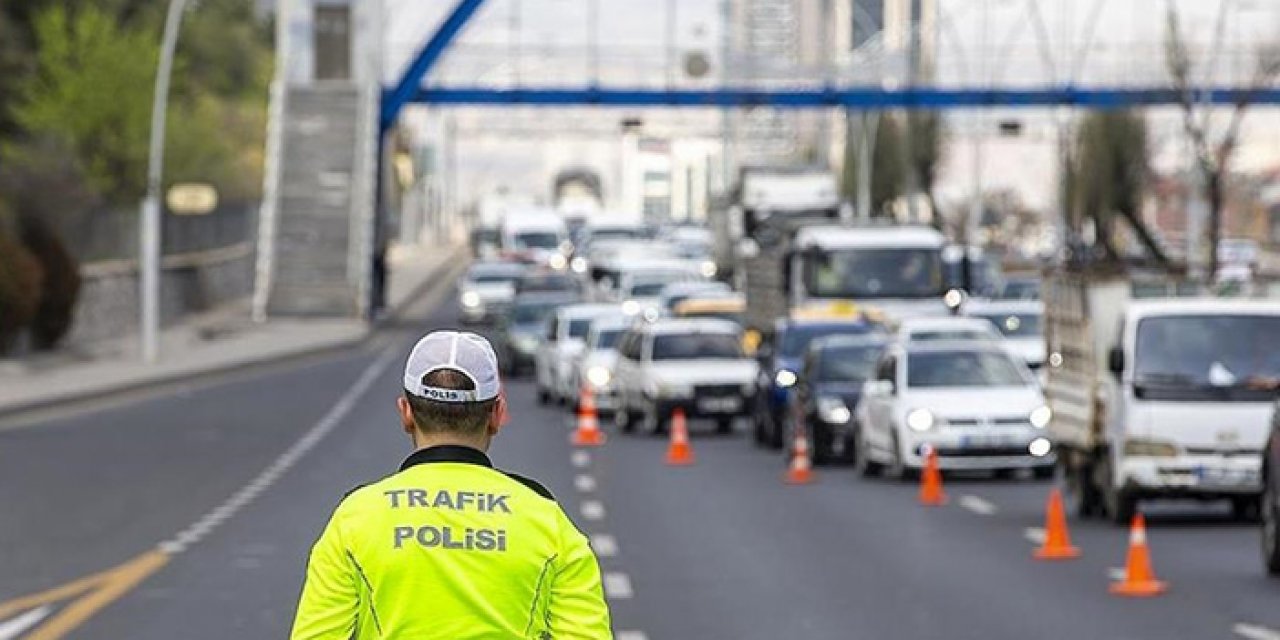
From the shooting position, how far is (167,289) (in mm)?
78812

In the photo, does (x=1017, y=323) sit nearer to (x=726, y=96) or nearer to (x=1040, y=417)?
(x=1040, y=417)

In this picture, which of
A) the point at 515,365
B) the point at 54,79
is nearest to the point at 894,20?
the point at 54,79

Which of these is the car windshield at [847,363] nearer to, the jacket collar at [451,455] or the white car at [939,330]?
the white car at [939,330]

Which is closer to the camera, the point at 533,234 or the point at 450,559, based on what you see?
the point at 450,559

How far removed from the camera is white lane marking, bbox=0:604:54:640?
1811cm

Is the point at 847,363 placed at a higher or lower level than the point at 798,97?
lower

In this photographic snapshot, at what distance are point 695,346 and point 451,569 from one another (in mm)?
38878

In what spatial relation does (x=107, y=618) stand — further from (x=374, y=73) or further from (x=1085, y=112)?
→ (x=1085, y=112)

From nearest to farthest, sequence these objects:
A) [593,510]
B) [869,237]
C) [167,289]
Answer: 1. [593,510]
2. [869,237]
3. [167,289]

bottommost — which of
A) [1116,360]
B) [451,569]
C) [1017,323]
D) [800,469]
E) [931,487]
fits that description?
[800,469]

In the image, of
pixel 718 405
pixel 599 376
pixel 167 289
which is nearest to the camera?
pixel 718 405

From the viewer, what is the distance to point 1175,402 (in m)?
26.1

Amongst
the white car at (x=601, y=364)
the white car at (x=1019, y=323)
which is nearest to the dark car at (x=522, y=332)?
the white car at (x=601, y=364)

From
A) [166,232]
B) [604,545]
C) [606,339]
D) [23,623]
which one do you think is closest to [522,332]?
[606,339]
